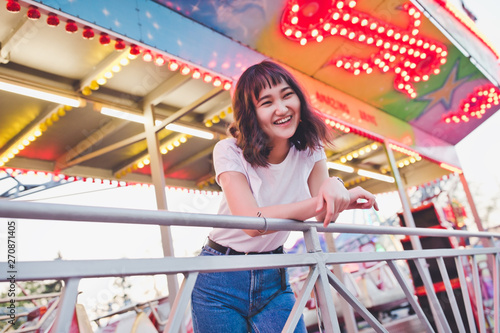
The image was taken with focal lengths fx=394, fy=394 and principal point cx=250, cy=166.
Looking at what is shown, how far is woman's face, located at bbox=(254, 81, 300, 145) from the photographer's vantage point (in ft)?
4.55

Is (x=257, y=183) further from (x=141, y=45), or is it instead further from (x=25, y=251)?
(x=25, y=251)

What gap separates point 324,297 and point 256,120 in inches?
25.3

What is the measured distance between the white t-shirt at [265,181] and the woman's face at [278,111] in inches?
4.6

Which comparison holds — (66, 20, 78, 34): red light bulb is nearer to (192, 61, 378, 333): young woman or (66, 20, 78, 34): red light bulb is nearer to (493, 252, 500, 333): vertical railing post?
(192, 61, 378, 333): young woman

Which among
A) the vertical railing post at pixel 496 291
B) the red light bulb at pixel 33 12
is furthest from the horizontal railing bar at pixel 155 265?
the red light bulb at pixel 33 12

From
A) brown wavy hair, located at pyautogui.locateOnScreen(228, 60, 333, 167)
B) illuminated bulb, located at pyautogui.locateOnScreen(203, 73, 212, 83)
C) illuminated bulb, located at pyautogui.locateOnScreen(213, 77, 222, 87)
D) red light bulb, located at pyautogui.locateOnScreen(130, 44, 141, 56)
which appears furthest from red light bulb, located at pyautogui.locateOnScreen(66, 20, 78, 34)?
brown wavy hair, located at pyautogui.locateOnScreen(228, 60, 333, 167)

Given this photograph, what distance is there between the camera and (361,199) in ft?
4.11

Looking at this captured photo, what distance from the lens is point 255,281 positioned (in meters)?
1.31

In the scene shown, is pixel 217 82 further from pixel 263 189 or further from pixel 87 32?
pixel 263 189

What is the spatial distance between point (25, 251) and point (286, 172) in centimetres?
631

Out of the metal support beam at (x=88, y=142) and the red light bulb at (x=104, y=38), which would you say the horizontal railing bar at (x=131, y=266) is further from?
the metal support beam at (x=88, y=142)

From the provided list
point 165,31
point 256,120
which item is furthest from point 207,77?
point 256,120

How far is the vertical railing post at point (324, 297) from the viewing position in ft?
3.71

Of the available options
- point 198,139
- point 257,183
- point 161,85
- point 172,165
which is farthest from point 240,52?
point 172,165
